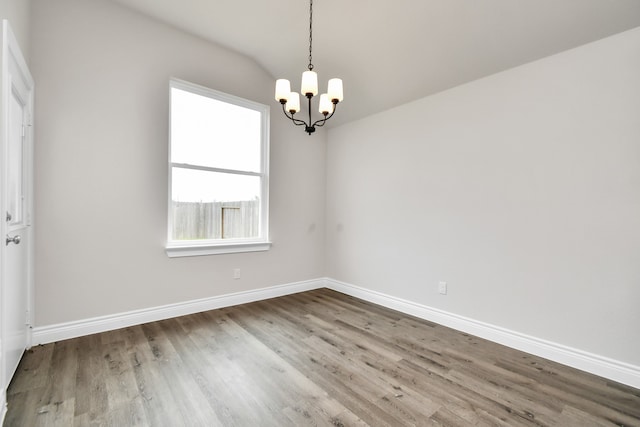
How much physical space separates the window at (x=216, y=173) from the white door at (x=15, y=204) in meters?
1.08

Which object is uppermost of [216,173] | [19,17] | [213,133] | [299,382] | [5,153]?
[19,17]

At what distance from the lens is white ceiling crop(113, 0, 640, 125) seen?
215 cm

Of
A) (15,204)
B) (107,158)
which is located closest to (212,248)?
(107,158)

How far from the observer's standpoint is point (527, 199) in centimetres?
250

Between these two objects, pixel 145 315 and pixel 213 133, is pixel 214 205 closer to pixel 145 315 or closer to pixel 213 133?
pixel 213 133

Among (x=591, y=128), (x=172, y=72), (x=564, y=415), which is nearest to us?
(x=564, y=415)

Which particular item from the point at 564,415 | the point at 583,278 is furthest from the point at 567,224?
the point at 564,415

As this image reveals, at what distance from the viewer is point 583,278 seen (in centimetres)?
222

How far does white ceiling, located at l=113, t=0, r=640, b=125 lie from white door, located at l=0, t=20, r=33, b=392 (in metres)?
1.51

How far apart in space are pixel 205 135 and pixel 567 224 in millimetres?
3618

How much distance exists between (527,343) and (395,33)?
2.99m

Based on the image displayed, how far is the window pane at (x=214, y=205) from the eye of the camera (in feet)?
10.5

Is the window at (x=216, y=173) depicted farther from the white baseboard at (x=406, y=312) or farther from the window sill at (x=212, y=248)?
the white baseboard at (x=406, y=312)

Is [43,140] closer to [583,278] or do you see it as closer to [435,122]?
[435,122]
